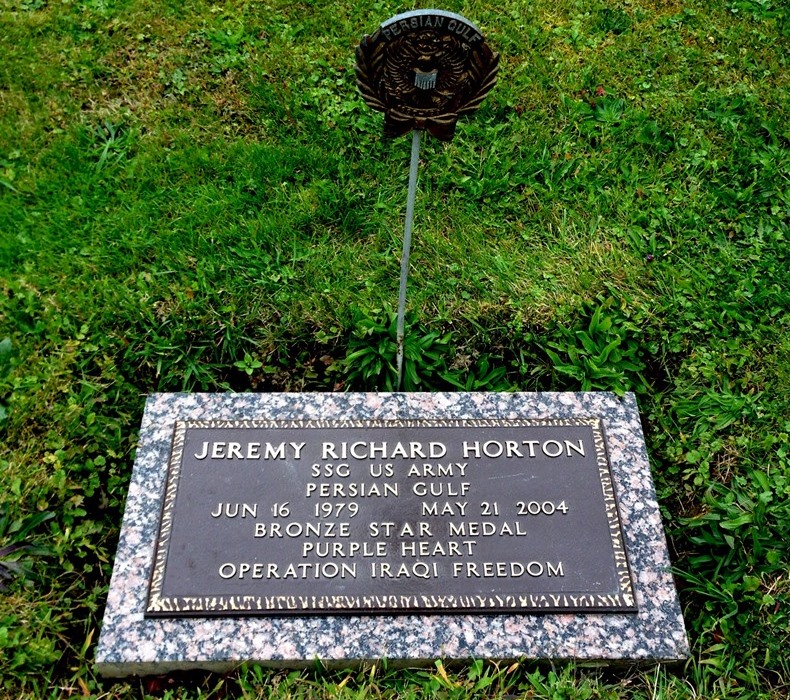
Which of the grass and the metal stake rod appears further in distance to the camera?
the grass

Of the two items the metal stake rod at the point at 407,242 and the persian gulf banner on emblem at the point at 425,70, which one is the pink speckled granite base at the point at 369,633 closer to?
the metal stake rod at the point at 407,242

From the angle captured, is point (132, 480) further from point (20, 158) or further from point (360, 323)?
point (20, 158)

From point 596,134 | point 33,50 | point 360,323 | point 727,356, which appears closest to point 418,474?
point 360,323

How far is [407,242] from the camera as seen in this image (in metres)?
2.66

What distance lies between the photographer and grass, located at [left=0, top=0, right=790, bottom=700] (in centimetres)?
260

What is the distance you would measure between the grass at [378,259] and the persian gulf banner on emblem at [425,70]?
968 mm

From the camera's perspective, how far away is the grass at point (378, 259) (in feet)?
8.53

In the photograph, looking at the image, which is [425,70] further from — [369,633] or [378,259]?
[369,633]

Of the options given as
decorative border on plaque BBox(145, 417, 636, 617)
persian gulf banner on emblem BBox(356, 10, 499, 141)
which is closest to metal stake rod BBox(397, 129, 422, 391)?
persian gulf banner on emblem BBox(356, 10, 499, 141)

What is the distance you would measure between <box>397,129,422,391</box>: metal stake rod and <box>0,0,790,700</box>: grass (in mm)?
107

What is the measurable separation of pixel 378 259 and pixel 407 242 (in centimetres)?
70

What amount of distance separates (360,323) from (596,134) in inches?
62.4

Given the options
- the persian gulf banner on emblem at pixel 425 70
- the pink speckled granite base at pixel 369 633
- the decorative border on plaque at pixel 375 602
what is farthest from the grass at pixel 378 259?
the persian gulf banner on emblem at pixel 425 70

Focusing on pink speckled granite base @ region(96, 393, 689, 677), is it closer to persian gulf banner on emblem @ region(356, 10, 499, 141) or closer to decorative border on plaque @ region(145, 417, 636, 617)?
decorative border on plaque @ region(145, 417, 636, 617)
